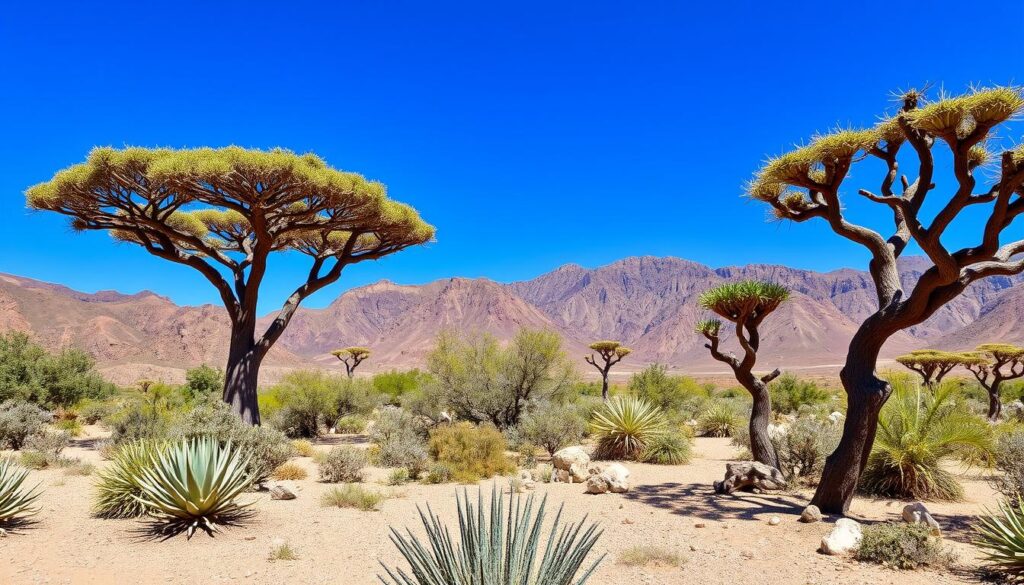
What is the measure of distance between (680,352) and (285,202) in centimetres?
16247

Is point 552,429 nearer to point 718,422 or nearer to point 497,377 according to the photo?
point 497,377

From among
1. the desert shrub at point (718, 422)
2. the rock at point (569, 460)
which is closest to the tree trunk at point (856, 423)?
the rock at point (569, 460)

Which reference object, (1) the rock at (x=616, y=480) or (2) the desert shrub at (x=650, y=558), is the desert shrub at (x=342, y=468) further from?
(2) the desert shrub at (x=650, y=558)

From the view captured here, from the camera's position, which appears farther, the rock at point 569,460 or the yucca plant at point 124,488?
the rock at point 569,460

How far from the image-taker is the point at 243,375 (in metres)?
15.3

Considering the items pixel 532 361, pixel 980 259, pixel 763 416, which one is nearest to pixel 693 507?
pixel 763 416

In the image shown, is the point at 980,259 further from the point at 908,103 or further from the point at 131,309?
the point at 131,309

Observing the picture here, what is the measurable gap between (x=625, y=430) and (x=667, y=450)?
104 cm

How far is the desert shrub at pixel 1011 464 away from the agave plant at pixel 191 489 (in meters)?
10.2

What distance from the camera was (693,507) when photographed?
8.80 m

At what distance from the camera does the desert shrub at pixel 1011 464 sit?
310 inches

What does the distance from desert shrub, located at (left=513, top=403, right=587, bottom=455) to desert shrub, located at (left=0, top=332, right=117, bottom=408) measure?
17.2 m

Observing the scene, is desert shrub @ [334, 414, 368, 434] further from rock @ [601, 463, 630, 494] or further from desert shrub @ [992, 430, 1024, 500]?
desert shrub @ [992, 430, 1024, 500]

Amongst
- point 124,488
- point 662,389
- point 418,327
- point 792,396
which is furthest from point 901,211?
point 418,327
